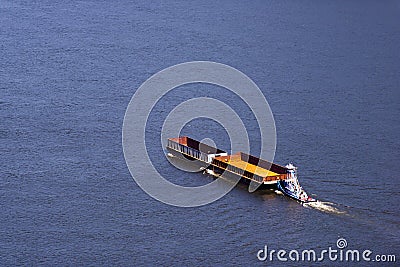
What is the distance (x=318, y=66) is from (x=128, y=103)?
2978 centimetres

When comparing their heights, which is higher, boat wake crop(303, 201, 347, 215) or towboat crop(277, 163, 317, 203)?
towboat crop(277, 163, 317, 203)

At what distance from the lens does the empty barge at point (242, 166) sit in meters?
76.7

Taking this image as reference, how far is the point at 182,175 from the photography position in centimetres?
8119

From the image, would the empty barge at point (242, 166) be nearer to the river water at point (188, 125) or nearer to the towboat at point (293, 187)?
the towboat at point (293, 187)

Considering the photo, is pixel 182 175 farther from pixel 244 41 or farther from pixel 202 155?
pixel 244 41

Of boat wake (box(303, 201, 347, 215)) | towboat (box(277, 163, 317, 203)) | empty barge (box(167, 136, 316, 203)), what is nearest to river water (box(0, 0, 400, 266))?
boat wake (box(303, 201, 347, 215))

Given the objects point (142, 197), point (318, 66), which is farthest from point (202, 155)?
point (318, 66)

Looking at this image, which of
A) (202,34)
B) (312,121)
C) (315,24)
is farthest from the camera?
(315,24)

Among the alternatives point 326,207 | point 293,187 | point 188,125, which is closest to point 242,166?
point 293,187

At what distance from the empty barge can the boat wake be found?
Result: 585 mm

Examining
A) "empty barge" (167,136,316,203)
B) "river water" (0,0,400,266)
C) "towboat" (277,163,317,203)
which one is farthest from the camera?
"empty barge" (167,136,316,203)

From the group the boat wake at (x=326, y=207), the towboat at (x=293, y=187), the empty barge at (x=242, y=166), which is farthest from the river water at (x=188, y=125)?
the empty barge at (x=242, y=166)

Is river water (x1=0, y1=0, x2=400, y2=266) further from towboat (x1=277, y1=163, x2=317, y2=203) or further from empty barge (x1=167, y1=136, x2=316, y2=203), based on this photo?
empty barge (x1=167, y1=136, x2=316, y2=203)

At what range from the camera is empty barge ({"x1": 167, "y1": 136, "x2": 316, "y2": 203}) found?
76.7 meters
